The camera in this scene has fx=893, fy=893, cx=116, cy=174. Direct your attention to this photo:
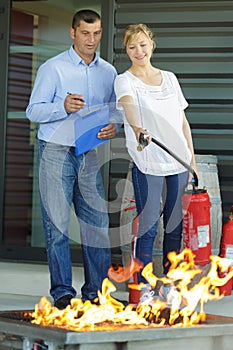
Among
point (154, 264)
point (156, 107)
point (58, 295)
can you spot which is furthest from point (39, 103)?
point (154, 264)

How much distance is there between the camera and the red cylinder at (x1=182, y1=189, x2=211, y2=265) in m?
4.77

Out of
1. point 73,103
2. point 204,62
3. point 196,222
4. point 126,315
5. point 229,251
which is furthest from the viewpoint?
point 204,62

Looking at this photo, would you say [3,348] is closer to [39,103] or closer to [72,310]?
[72,310]

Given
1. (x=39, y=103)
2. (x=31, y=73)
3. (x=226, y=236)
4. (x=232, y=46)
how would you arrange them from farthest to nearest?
(x=31, y=73)
(x=232, y=46)
(x=226, y=236)
(x=39, y=103)

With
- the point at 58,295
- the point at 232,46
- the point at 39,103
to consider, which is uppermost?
the point at 232,46

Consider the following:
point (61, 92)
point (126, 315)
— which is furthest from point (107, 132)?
point (126, 315)

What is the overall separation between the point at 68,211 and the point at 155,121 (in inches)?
26.0

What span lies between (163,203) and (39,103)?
87 centimetres

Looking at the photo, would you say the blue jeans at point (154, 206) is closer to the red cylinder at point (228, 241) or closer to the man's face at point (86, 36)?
the red cylinder at point (228, 241)

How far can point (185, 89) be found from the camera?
6.31m

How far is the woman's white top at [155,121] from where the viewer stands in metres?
4.60

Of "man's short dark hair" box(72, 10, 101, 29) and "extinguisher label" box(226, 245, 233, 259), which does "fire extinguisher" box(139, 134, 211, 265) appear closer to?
"extinguisher label" box(226, 245, 233, 259)

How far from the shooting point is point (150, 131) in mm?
4633

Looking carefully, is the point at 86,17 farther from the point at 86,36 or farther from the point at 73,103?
the point at 73,103
